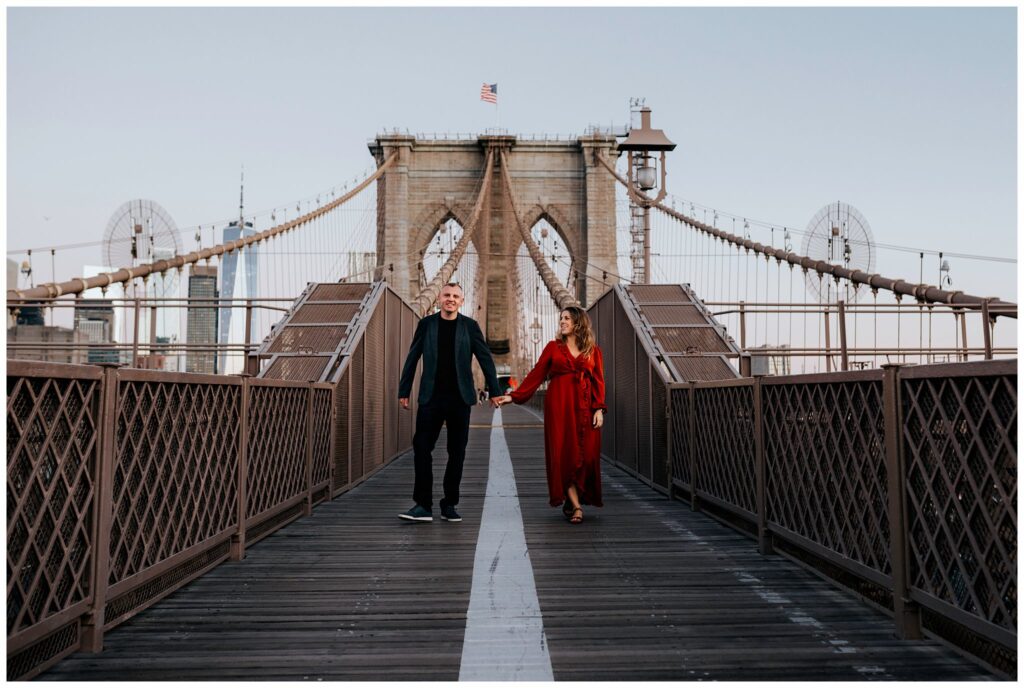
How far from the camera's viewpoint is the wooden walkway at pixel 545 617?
2486 millimetres

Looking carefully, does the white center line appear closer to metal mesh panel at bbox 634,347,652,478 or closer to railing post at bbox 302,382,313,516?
railing post at bbox 302,382,313,516

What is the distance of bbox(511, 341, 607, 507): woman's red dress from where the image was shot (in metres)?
5.30

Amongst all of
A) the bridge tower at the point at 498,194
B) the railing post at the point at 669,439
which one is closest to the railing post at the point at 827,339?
the railing post at the point at 669,439

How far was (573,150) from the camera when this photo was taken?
45.7m

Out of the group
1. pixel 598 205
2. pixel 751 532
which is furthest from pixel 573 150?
pixel 751 532

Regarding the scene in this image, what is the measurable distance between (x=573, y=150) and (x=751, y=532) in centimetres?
4257

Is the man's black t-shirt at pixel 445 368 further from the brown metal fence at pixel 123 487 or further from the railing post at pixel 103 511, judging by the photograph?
the railing post at pixel 103 511

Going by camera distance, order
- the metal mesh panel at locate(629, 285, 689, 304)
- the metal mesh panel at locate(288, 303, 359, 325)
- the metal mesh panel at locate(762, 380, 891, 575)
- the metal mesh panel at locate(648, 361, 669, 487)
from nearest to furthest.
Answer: the metal mesh panel at locate(762, 380, 891, 575) < the metal mesh panel at locate(648, 361, 669, 487) < the metal mesh panel at locate(288, 303, 359, 325) < the metal mesh panel at locate(629, 285, 689, 304)

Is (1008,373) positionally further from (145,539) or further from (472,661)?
(145,539)

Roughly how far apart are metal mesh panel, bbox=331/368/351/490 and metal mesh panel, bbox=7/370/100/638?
3.56 meters

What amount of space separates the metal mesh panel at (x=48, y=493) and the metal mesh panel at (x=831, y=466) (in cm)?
250

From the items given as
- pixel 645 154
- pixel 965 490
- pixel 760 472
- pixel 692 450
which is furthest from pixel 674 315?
pixel 645 154

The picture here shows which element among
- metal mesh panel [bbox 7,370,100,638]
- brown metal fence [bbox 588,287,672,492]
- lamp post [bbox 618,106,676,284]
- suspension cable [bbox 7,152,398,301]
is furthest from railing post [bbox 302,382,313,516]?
lamp post [bbox 618,106,676,284]

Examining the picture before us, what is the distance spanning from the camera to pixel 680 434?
6.02m
